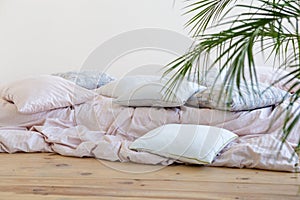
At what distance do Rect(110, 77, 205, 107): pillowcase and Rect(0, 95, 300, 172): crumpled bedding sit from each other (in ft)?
0.13

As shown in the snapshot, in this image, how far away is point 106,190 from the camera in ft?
4.83

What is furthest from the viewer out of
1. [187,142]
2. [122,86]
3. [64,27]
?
[64,27]

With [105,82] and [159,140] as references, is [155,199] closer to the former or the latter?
[159,140]

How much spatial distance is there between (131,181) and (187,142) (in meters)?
0.37

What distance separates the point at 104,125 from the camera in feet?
7.19

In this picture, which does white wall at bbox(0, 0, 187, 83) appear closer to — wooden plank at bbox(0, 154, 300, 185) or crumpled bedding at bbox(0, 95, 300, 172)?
crumpled bedding at bbox(0, 95, 300, 172)

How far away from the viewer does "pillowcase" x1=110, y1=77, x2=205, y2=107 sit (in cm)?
210

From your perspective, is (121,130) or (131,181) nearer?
(131,181)

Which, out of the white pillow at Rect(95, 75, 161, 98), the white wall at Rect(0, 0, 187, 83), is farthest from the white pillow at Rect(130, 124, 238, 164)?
the white wall at Rect(0, 0, 187, 83)

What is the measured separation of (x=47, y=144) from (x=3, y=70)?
1.76 meters

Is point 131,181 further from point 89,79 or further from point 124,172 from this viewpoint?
point 89,79

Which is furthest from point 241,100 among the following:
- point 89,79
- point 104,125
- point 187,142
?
point 89,79

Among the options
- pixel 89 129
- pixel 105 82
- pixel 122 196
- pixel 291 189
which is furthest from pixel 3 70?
pixel 291 189

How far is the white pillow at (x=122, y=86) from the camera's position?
236cm
